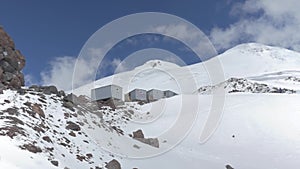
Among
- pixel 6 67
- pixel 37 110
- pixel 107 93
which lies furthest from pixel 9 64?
pixel 107 93

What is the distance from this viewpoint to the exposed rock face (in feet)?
62.7

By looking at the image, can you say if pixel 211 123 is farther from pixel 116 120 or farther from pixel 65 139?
pixel 65 139

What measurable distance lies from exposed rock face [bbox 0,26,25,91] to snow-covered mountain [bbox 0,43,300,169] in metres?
0.86

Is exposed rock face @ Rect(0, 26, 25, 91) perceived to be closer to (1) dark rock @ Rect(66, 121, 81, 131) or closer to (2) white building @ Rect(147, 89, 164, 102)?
(1) dark rock @ Rect(66, 121, 81, 131)

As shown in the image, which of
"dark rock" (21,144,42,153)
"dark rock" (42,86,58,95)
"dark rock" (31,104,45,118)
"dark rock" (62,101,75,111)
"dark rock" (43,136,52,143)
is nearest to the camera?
"dark rock" (21,144,42,153)

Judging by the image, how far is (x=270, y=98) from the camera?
135 feet

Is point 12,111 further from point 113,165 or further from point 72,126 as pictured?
point 113,165

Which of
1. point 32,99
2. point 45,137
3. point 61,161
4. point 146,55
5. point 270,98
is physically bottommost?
point 61,161

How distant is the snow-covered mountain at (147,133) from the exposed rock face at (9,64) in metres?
0.86

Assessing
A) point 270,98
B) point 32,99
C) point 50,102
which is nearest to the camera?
point 32,99

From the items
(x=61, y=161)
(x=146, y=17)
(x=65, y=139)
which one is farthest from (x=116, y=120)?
(x=61, y=161)

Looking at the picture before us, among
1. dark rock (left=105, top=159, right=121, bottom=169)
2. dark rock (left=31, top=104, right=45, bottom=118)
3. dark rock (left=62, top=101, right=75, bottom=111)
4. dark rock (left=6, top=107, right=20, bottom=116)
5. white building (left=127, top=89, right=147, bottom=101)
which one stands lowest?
dark rock (left=105, top=159, right=121, bottom=169)

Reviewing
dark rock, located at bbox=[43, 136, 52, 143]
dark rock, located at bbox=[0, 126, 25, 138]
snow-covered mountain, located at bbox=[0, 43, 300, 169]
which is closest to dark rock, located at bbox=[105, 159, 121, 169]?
snow-covered mountain, located at bbox=[0, 43, 300, 169]

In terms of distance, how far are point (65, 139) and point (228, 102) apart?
28.5 metres
